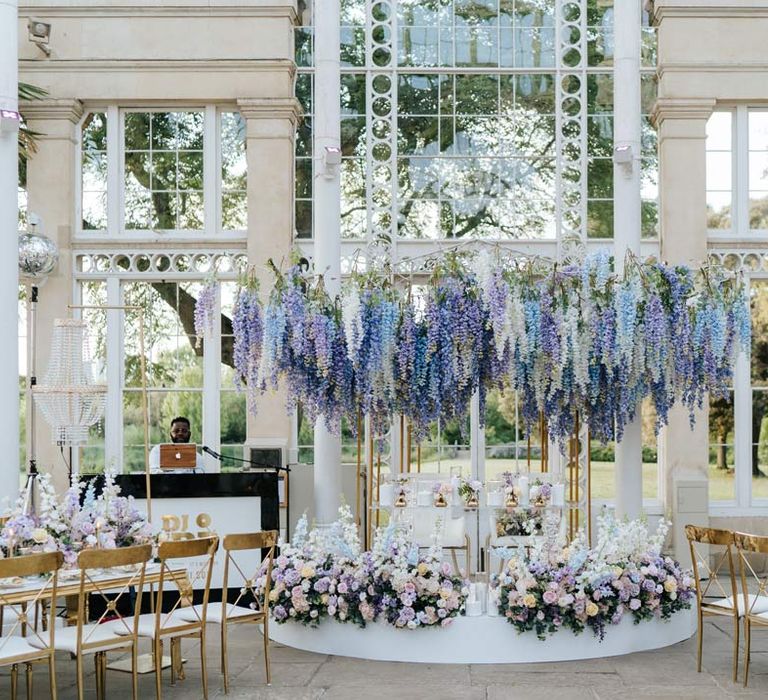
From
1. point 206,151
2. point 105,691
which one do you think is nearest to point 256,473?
point 105,691

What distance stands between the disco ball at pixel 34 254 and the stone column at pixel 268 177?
1.76m

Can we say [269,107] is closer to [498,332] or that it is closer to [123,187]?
[123,187]

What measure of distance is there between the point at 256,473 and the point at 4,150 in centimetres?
284

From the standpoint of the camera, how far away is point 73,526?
21.4ft

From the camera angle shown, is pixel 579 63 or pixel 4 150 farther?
pixel 579 63

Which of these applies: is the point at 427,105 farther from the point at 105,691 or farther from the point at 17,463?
the point at 105,691

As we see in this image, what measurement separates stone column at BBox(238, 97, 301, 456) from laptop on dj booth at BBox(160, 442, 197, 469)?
6.81 ft

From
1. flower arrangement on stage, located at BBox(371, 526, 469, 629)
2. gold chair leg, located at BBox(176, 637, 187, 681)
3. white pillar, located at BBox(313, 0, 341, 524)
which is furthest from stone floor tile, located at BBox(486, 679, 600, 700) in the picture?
white pillar, located at BBox(313, 0, 341, 524)

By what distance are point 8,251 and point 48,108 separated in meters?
3.69

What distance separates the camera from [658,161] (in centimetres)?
1112

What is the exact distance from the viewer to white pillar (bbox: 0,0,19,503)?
24.7ft

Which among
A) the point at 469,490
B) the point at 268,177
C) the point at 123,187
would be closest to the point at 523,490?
the point at 469,490

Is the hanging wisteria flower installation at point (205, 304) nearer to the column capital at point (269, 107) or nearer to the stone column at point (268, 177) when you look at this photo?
the stone column at point (268, 177)

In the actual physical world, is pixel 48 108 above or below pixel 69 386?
above
